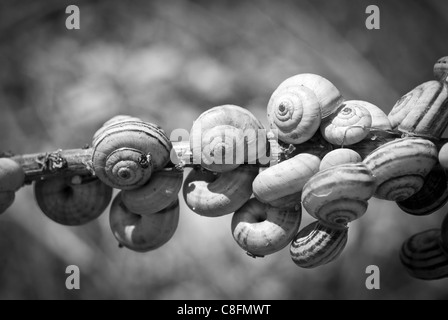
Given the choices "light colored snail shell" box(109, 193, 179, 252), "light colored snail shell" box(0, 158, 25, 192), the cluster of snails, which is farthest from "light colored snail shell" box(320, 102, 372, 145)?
"light colored snail shell" box(0, 158, 25, 192)

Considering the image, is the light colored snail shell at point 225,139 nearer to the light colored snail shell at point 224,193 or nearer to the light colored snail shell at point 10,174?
the light colored snail shell at point 224,193

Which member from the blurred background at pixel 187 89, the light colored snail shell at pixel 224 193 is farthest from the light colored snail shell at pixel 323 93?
the blurred background at pixel 187 89

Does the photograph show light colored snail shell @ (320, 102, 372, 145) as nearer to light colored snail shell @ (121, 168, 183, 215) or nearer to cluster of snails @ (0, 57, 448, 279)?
cluster of snails @ (0, 57, 448, 279)

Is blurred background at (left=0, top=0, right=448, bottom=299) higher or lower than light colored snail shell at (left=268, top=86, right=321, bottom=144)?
higher

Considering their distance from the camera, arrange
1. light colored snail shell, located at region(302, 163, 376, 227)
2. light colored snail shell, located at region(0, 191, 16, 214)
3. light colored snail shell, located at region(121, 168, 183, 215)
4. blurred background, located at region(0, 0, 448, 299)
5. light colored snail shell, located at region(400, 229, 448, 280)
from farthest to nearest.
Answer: blurred background, located at region(0, 0, 448, 299) → light colored snail shell, located at region(0, 191, 16, 214) → light colored snail shell, located at region(400, 229, 448, 280) → light colored snail shell, located at region(121, 168, 183, 215) → light colored snail shell, located at region(302, 163, 376, 227)

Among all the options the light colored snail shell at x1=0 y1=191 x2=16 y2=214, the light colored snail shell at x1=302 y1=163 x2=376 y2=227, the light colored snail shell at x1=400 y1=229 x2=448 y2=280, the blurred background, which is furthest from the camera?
the blurred background

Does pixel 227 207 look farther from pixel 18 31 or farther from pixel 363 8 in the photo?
pixel 18 31

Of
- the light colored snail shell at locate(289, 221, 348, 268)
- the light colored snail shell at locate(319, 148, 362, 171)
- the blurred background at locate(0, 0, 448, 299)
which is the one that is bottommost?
the light colored snail shell at locate(289, 221, 348, 268)
